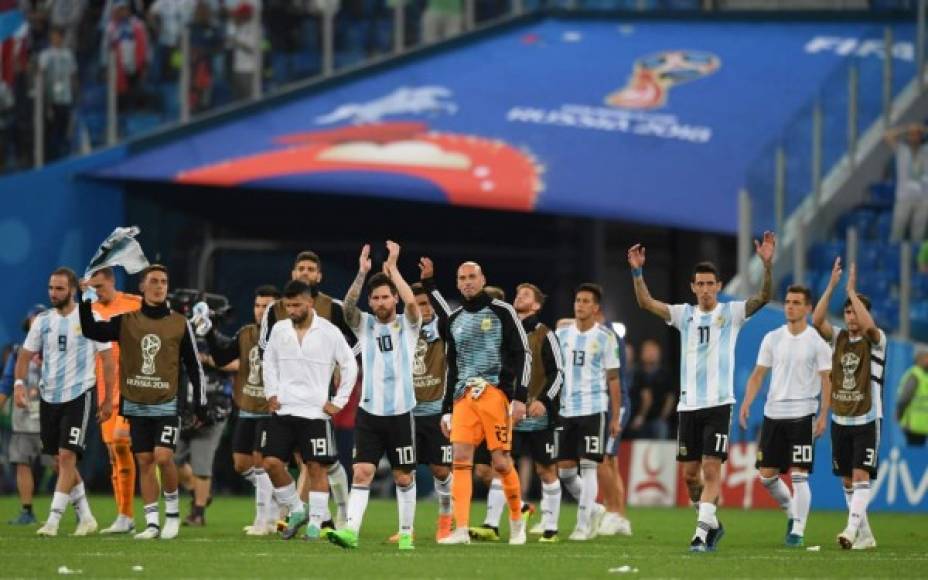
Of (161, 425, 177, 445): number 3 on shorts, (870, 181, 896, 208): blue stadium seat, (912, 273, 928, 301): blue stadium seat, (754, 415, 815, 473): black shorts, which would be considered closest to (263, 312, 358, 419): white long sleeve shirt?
(161, 425, 177, 445): number 3 on shorts

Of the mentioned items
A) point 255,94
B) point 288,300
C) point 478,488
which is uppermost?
point 255,94

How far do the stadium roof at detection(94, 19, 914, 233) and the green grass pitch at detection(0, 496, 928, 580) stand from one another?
836 centimetres

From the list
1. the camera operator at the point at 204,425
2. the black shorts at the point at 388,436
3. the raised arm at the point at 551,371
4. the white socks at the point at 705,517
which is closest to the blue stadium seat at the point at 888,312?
the raised arm at the point at 551,371

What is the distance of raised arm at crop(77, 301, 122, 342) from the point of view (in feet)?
58.5

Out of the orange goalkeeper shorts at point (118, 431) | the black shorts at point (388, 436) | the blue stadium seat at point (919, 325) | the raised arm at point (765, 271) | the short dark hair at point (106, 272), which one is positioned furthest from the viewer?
the blue stadium seat at point (919, 325)

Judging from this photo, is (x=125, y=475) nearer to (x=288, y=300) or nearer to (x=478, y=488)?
(x=288, y=300)

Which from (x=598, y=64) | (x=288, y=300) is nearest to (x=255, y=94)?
(x=598, y=64)

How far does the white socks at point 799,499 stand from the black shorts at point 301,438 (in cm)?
388

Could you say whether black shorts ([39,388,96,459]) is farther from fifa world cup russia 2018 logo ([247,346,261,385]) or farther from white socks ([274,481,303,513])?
white socks ([274,481,303,513])

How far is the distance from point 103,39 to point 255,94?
231 cm

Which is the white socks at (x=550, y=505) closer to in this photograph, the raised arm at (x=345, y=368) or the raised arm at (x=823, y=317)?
the raised arm at (x=345, y=368)

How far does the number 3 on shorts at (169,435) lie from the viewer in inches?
709

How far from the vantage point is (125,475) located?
62.4 feet

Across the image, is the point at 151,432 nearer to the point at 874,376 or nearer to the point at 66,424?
the point at 66,424
